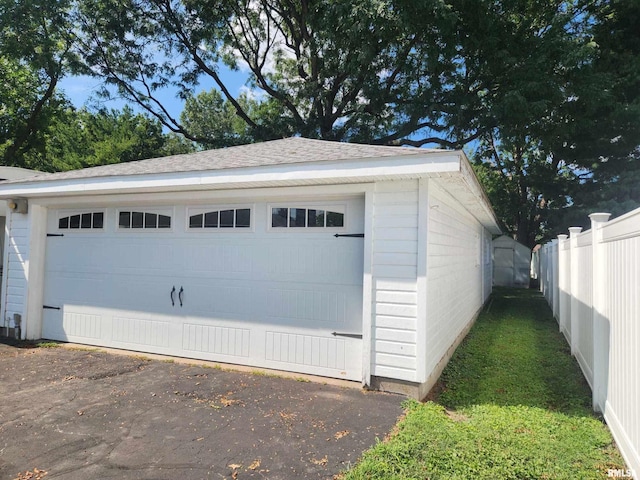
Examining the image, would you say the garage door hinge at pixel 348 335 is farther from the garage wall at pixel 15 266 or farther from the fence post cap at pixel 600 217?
the garage wall at pixel 15 266

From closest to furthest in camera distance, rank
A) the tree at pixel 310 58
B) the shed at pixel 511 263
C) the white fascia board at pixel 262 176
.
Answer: the white fascia board at pixel 262 176
the tree at pixel 310 58
the shed at pixel 511 263

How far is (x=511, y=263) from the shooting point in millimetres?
20641

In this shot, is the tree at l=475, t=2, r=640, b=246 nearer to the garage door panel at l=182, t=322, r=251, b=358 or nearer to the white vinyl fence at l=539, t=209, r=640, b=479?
the white vinyl fence at l=539, t=209, r=640, b=479

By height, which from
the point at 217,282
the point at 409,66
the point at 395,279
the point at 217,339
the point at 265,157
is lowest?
the point at 217,339

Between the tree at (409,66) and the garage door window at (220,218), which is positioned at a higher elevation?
the tree at (409,66)

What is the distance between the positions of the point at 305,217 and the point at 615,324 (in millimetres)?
3183

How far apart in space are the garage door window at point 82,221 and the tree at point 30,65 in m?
12.7

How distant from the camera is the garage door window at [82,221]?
20.3 ft

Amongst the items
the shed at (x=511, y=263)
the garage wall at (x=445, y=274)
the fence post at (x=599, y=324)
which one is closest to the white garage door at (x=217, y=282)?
the garage wall at (x=445, y=274)

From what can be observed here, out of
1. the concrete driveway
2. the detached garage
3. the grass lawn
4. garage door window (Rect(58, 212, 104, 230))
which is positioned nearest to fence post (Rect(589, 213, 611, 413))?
the grass lawn

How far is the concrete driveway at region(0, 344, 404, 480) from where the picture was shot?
2787 millimetres

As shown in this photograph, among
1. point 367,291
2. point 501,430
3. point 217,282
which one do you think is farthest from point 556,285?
point 217,282

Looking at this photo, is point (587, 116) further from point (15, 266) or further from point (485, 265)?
point (15, 266)

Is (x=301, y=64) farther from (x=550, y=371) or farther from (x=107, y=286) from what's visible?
(x=550, y=371)
